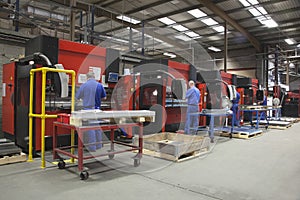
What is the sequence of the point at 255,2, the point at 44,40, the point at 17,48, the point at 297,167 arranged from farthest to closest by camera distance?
the point at 255,2, the point at 17,48, the point at 44,40, the point at 297,167

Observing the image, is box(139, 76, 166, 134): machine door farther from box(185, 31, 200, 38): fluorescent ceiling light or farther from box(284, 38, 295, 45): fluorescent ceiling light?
box(284, 38, 295, 45): fluorescent ceiling light

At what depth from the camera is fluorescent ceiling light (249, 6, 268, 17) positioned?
27.9 ft

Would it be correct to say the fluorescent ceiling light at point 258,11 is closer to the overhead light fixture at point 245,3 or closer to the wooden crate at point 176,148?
the overhead light fixture at point 245,3

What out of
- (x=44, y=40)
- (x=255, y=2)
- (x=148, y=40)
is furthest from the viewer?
(x=148, y=40)

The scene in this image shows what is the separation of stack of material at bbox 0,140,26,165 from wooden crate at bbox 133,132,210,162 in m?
1.79

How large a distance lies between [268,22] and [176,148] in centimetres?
881

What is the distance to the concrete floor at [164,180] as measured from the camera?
7.79ft

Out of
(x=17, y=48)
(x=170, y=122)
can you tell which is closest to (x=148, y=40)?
(x=170, y=122)

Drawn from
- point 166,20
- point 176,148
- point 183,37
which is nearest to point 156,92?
point 176,148

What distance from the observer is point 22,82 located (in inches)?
156

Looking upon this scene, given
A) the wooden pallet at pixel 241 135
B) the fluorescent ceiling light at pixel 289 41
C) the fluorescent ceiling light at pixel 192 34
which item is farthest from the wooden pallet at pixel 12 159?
the fluorescent ceiling light at pixel 289 41

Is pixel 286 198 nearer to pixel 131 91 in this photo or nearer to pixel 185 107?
pixel 131 91

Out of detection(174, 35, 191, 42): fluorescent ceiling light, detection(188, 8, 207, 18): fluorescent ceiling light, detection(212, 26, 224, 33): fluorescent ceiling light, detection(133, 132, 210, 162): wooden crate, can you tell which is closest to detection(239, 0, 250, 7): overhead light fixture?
detection(188, 8, 207, 18): fluorescent ceiling light

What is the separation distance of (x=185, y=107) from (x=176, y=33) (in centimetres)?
562
